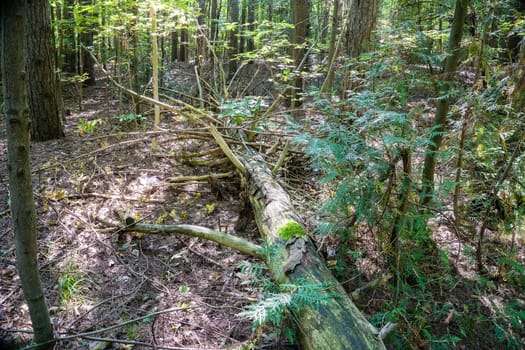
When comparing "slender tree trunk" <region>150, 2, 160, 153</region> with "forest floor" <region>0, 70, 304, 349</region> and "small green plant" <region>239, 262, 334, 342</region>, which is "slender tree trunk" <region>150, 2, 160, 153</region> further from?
"small green plant" <region>239, 262, 334, 342</region>

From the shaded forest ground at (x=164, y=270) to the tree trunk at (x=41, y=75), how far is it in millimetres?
1283

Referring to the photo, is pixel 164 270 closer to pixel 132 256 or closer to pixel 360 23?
pixel 132 256

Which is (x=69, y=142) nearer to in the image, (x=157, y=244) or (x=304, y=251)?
(x=157, y=244)

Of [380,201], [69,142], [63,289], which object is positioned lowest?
[63,289]

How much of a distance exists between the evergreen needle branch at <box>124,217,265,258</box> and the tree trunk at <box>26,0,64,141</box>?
3815 mm

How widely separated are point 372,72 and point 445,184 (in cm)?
117

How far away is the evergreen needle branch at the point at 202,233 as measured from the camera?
3279 mm

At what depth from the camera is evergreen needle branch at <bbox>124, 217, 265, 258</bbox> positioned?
3.28 m

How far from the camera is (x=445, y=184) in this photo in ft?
9.13

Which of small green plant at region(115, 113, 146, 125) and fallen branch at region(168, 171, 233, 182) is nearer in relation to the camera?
fallen branch at region(168, 171, 233, 182)

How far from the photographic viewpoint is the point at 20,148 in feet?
5.75

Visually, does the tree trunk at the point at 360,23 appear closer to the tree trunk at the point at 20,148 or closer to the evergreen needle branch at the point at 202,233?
the evergreen needle branch at the point at 202,233

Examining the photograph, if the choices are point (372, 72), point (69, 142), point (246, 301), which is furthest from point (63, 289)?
point (69, 142)

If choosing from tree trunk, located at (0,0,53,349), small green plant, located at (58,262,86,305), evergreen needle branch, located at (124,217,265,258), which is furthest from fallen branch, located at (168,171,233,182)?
tree trunk, located at (0,0,53,349)
